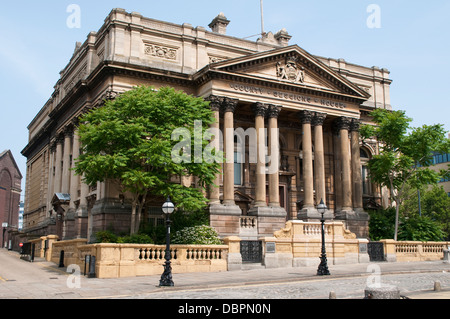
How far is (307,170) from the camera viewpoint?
39344mm

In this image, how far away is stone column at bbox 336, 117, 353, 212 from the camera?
4122cm

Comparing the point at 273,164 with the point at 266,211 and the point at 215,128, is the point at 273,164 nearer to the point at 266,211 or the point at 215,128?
the point at 266,211

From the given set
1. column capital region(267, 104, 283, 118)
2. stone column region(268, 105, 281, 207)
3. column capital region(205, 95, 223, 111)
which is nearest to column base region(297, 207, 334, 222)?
stone column region(268, 105, 281, 207)

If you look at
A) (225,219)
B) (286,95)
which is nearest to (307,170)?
(286,95)

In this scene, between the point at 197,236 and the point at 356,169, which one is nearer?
the point at 197,236

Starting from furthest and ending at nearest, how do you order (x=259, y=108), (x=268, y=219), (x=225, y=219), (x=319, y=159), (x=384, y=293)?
(x=319, y=159)
(x=259, y=108)
(x=268, y=219)
(x=225, y=219)
(x=384, y=293)

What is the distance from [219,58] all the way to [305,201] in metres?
14.3

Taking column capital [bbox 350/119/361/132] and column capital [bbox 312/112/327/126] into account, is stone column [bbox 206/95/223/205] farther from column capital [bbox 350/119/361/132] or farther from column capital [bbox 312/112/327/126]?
column capital [bbox 350/119/361/132]

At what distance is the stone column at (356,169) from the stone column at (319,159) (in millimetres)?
3336

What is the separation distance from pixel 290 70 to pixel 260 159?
8450mm
